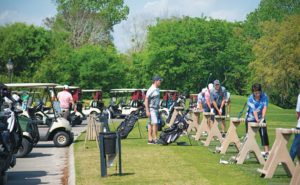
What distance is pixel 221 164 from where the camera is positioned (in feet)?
35.0

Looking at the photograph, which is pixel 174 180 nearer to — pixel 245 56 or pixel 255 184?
pixel 255 184

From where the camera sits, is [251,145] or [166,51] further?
[166,51]

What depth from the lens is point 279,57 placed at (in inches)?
2537

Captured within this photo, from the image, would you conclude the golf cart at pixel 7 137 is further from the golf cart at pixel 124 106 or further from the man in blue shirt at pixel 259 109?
the golf cart at pixel 124 106

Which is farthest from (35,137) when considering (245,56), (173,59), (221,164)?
(245,56)

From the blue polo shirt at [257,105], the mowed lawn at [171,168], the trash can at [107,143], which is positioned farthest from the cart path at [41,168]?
the blue polo shirt at [257,105]

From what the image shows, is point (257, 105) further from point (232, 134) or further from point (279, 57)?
point (279, 57)

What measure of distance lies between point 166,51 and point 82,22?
13015 mm

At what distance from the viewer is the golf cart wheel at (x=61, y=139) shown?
606 inches

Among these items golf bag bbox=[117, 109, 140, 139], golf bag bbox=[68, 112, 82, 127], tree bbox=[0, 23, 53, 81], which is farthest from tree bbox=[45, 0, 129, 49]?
golf bag bbox=[117, 109, 140, 139]

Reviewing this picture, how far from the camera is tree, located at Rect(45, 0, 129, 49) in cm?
7256

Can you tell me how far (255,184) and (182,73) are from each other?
6387 centimetres

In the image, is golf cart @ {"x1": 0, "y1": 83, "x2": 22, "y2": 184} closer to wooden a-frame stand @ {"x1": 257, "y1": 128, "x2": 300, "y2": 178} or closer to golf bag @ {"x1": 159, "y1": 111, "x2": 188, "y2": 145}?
wooden a-frame stand @ {"x1": 257, "y1": 128, "x2": 300, "y2": 178}

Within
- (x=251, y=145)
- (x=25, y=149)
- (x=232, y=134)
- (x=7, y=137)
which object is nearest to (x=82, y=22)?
(x=25, y=149)
